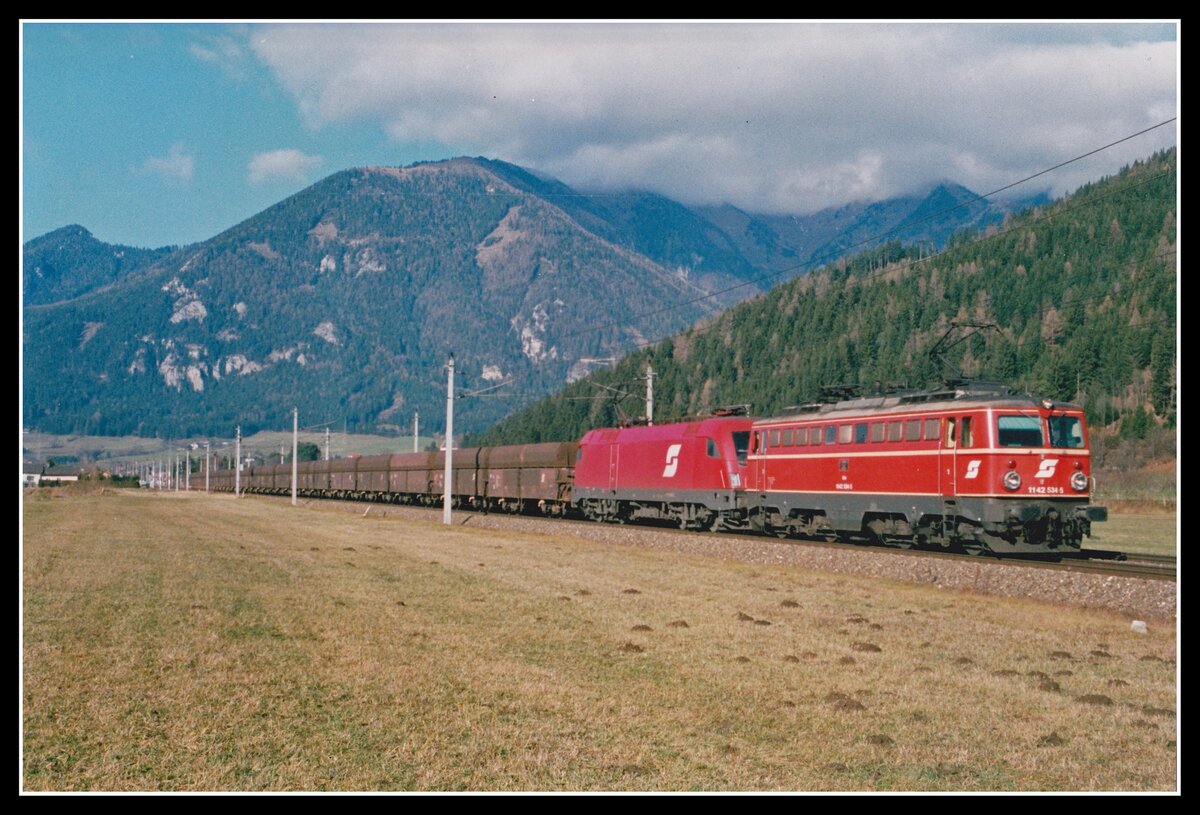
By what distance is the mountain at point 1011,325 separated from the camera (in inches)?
5325

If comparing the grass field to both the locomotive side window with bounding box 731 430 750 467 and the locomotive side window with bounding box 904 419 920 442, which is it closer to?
the locomotive side window with bounding box 904 419 920 442

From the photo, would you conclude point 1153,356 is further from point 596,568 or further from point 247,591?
point 247,591

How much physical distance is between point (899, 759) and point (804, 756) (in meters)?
1.03

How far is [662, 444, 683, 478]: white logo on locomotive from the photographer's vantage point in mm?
46250

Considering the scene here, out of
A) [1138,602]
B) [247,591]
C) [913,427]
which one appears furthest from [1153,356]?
[247,591]

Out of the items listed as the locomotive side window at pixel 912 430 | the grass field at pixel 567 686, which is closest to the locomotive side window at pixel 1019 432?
the locomotive side window at pixel 912 430

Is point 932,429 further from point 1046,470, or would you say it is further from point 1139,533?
point 1139,533

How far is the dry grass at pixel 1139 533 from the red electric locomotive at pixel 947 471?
30.6 ft

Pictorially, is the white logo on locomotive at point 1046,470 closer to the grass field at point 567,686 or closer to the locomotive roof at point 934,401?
the locomotive roof at point 934,401

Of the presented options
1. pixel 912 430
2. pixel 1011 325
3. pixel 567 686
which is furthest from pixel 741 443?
pixel 1011 325

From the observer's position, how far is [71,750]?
10.8 m

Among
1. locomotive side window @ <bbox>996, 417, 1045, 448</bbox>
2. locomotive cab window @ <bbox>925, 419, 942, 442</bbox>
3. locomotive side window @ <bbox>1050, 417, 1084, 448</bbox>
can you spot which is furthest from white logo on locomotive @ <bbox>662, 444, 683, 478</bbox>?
locomotive side window @ <bbox>1050, 417, 1084, 448</bbox>

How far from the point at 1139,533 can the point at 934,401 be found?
90.3 feet
